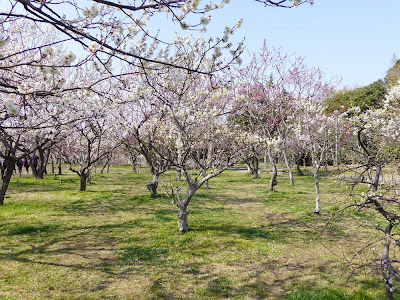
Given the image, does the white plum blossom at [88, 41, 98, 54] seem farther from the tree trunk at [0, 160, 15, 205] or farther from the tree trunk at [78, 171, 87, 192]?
the tree trunk at [78, 171, 87, 192]

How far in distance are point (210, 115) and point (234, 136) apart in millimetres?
1462

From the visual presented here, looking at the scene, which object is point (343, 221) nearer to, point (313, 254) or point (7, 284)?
point (313, 254)

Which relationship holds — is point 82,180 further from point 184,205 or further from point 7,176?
point 184,205

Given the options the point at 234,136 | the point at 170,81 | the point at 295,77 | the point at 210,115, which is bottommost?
the point at 234,136

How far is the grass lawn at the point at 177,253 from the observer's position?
5426mm

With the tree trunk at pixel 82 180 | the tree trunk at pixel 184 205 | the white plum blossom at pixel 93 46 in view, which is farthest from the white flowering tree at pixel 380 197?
the tree trunk at pixel 82 180

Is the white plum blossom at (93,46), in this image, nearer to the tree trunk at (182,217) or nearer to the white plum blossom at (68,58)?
the white plum blossom at (68,58)

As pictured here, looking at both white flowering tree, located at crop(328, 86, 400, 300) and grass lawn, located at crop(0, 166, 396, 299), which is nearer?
white flowering tree, located at crop(328, 86, 400, 300)

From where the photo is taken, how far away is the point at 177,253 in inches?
282

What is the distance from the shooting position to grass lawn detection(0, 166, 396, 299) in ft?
17.8

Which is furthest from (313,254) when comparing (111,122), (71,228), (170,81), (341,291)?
(111,122)

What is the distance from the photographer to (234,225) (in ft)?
31.9


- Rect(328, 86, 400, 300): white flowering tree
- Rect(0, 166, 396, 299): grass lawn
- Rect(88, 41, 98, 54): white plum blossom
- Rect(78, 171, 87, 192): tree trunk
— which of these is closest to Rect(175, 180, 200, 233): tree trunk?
Rect(0, 166, 396, 299): grass lawn

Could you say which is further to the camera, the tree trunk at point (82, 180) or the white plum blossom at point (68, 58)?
the tree trunk at point (82, 180)
